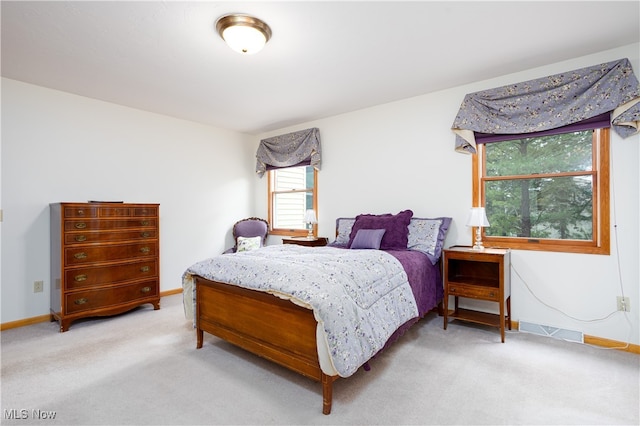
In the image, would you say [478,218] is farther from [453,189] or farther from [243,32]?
[243,32]

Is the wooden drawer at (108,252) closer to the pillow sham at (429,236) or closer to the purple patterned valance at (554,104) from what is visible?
the pillow sham at (429,236)

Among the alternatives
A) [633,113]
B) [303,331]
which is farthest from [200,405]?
[633,113]

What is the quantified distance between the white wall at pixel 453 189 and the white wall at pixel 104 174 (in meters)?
1.49

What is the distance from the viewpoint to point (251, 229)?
16.1ft

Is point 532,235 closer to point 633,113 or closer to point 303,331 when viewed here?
point 633,113

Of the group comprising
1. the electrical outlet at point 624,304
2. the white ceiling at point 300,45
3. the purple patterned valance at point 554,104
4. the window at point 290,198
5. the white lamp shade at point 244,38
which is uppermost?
the white ceiling at point 300,45

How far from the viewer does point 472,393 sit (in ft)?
6.25

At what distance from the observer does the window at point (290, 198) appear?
481 cm

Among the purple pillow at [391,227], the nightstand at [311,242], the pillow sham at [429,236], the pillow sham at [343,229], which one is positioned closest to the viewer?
the pillow sham at [429,236]

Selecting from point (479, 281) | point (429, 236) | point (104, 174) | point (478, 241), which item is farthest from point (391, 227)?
point (104, 174)

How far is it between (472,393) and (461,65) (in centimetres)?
259

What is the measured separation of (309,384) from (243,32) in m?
2.38

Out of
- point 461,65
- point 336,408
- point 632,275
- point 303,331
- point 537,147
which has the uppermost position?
point 461,65

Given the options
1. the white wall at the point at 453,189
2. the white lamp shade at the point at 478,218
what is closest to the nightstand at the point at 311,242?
the white wall at the point at 453,189
